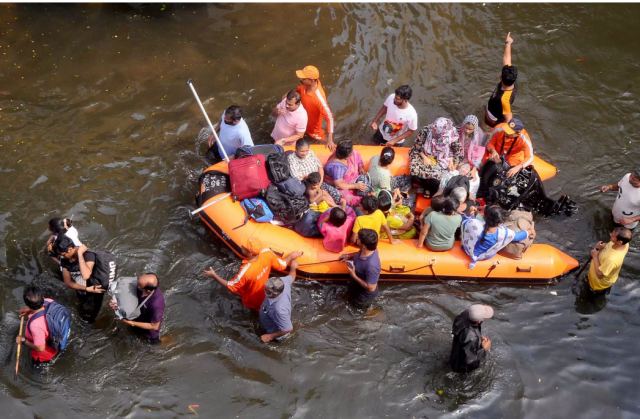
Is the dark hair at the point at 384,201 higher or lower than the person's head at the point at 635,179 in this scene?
lower

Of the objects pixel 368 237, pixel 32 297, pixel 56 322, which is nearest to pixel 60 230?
pixel 32 297

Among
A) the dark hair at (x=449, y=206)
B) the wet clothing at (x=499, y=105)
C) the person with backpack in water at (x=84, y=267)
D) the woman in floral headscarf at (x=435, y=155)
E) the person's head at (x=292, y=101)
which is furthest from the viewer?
the wet clothing at (x=499, y=105)

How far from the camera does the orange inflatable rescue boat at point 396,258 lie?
6816mm

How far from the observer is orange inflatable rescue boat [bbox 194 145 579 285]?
6.82 metres

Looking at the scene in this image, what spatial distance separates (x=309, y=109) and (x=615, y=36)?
631 cm

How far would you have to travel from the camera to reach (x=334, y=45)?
10.3m

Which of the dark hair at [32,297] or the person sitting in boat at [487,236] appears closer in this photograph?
the dark hair at [32,297]

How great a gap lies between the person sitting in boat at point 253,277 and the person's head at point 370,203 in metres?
1.09

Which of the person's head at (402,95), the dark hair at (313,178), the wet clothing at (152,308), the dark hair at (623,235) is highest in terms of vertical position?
the person's head at (402,95)

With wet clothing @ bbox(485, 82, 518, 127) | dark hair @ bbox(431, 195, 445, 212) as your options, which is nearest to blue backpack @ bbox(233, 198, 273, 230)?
dark hair @ bbox(431, 195, 445, 212)

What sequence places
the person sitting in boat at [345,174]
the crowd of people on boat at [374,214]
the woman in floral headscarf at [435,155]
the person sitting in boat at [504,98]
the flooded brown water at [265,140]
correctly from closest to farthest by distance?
the crowd of people on boat at [374,214] < the flooded brown water at [265,140] < the person sitting in boat at [345,174] < the woman in floral headscarf at [435,155] < the person sitting in boat at [504,98]

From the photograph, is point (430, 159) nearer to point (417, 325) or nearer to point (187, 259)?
point (417, 325)

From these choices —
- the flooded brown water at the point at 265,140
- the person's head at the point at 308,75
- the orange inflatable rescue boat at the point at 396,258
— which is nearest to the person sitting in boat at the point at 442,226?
the orange inflatable rescue boat at the point at 396,258

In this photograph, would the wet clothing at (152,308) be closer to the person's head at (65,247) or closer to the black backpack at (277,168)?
the person's head at (65,247)
